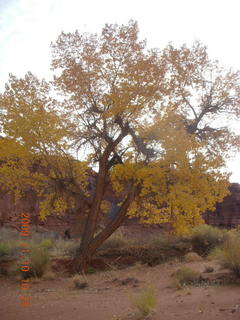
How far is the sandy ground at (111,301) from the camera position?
5.94 metres

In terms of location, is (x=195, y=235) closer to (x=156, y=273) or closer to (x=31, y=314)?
(x=156, y=273)

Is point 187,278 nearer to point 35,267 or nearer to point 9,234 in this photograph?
point 35,267

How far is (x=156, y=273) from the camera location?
12320 mm

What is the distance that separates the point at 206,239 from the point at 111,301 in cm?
1083

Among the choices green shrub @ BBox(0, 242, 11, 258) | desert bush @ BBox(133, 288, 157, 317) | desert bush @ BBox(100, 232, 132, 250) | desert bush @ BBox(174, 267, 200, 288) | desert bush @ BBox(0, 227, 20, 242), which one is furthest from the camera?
desert bush @ BBox(0, 227, 20, 242)

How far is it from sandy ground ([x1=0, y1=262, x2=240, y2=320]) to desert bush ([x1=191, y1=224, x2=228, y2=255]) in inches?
267

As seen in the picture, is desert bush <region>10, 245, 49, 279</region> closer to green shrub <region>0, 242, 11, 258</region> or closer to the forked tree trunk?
the forked tree trunk

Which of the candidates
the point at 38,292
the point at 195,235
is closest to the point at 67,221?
the point at 195,235

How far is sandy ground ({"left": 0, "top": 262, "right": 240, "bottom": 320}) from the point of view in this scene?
234 inches

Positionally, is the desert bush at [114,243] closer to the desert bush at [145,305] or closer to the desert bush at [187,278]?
the desert bush at [187,278]

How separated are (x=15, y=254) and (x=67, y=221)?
644 inches

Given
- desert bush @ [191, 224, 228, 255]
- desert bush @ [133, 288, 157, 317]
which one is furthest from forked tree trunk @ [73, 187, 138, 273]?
desert bush @ [191, 224, 228, 255]

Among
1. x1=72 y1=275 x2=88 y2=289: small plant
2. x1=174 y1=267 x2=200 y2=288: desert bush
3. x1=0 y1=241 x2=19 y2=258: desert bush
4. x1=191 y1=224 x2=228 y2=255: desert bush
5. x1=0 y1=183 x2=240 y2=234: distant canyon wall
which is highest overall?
x1=0 y1=183 x2=240 y2=234: distant canyon wall

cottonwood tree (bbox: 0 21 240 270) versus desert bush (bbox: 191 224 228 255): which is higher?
cottonwood tree (bbox: 0 21 240 270)
